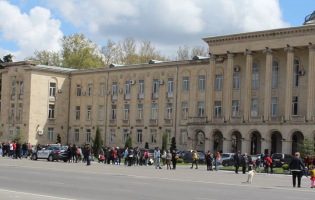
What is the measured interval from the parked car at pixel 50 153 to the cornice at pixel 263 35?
798 inches

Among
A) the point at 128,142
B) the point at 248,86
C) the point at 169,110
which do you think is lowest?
the point at 128,142

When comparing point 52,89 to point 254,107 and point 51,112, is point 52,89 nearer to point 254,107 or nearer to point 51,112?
point 51,112

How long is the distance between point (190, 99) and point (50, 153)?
20694 mm

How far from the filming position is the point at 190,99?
234 feet

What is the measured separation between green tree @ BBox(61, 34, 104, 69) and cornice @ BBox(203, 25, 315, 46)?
37.7 meters

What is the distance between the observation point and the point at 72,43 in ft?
339

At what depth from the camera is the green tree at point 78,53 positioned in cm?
10081

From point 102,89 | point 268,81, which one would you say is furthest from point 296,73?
point 102,89

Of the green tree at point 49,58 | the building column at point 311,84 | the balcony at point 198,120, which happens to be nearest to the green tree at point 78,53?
the green tree at point 49,58

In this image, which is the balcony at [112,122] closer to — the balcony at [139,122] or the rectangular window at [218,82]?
the balcony at [139,122]

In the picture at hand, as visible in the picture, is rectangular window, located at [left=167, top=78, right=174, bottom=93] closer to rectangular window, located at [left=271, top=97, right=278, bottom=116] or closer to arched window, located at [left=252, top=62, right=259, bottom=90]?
arched window, located at [left=252, top=62, right=259, bottom=90]

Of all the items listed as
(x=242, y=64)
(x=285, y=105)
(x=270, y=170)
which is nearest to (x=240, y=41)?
(x=242, y=64)

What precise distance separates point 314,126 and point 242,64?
11.7 m

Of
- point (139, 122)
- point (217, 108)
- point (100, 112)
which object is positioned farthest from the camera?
point (100, 112)
